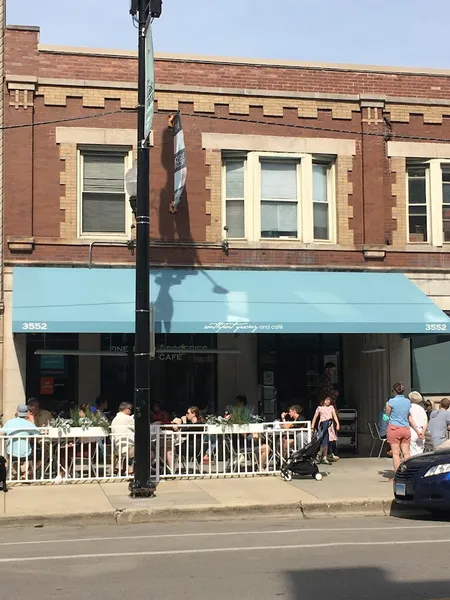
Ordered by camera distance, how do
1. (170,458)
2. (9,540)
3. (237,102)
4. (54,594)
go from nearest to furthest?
(54,594) → (9,540) → (170,458) → (237,102)

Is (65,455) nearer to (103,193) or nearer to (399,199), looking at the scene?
(103,193)

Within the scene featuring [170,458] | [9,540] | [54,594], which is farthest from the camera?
[170,458]

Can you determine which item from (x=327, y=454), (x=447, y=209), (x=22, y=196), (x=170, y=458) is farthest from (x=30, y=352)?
(x=447, y=209)

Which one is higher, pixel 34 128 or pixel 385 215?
pixel 34 128

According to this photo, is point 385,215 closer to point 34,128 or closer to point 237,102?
point 237,102

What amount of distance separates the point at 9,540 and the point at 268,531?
313 centimetres

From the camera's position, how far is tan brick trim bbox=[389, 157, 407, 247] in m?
17.2

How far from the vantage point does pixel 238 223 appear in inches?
657

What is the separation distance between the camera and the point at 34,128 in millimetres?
15781

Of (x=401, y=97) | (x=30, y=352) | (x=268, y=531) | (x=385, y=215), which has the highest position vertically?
(x=401, y=97)

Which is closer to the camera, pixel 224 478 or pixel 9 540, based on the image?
pixel 9 540

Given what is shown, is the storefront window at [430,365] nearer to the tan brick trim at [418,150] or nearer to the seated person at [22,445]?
the tan brick trim at [418,150]

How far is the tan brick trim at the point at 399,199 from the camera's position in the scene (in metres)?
17.2

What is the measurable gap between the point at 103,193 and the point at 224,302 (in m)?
3.55
